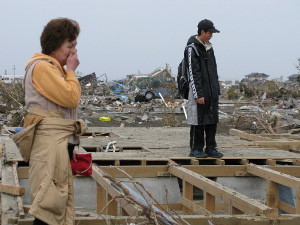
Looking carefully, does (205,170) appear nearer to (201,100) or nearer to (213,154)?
(213,154)

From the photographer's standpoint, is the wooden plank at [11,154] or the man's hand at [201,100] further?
the man's hand at [201,100]

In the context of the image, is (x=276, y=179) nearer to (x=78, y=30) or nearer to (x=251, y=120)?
(x=78, y=30)

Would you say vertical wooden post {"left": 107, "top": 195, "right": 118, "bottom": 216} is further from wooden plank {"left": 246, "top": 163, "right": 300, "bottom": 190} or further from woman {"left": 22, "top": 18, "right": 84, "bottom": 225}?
wooden plank {"left": 246, "top": 163, "right": 300, "bottom": 190}

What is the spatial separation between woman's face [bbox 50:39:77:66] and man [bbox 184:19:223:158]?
3154 millimetres

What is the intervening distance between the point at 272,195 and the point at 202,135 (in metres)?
1.45

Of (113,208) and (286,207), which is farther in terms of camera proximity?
(286,207)

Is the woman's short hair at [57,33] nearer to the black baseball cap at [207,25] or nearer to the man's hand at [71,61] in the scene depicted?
the man's hand at [71,61]

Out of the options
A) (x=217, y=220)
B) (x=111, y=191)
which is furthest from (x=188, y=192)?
(x=217, y=220)

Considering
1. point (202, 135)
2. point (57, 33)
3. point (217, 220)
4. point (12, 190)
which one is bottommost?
point (217, 220)

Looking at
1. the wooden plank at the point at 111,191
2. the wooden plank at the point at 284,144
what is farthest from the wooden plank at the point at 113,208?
the wooden plank at the point at 284,144

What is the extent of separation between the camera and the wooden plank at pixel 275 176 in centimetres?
527

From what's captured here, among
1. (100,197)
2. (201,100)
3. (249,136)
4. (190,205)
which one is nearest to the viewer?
(100,197)

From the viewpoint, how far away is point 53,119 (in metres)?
3.53

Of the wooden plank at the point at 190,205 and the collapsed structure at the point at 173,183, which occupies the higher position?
the collapsed structure at the point at 173,183
